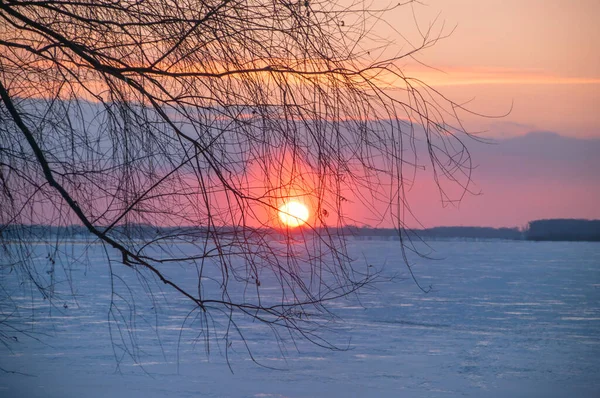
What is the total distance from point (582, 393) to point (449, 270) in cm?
1852

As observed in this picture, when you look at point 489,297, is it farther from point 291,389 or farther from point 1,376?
point 1,376

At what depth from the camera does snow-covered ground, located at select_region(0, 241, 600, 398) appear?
7703 mm

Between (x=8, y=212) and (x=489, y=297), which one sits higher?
(x=8, y=212)

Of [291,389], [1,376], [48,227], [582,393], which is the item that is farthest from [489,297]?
[48,227]

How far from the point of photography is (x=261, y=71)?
2.53 meters

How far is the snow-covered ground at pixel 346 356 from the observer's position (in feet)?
25.3

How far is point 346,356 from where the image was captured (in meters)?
9.47

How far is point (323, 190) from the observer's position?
246 cm

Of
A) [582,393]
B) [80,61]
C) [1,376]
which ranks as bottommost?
[582,393]

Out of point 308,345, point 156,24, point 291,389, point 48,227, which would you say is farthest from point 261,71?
point 308,345

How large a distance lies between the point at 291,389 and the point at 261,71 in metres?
5.67

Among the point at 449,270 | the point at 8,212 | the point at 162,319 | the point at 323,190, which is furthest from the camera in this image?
the point at 449,270

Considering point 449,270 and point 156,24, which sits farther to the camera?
point 449,270

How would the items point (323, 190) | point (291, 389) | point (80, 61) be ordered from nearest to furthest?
point (323, 190)
point (80, 61)
point (291, 389)
